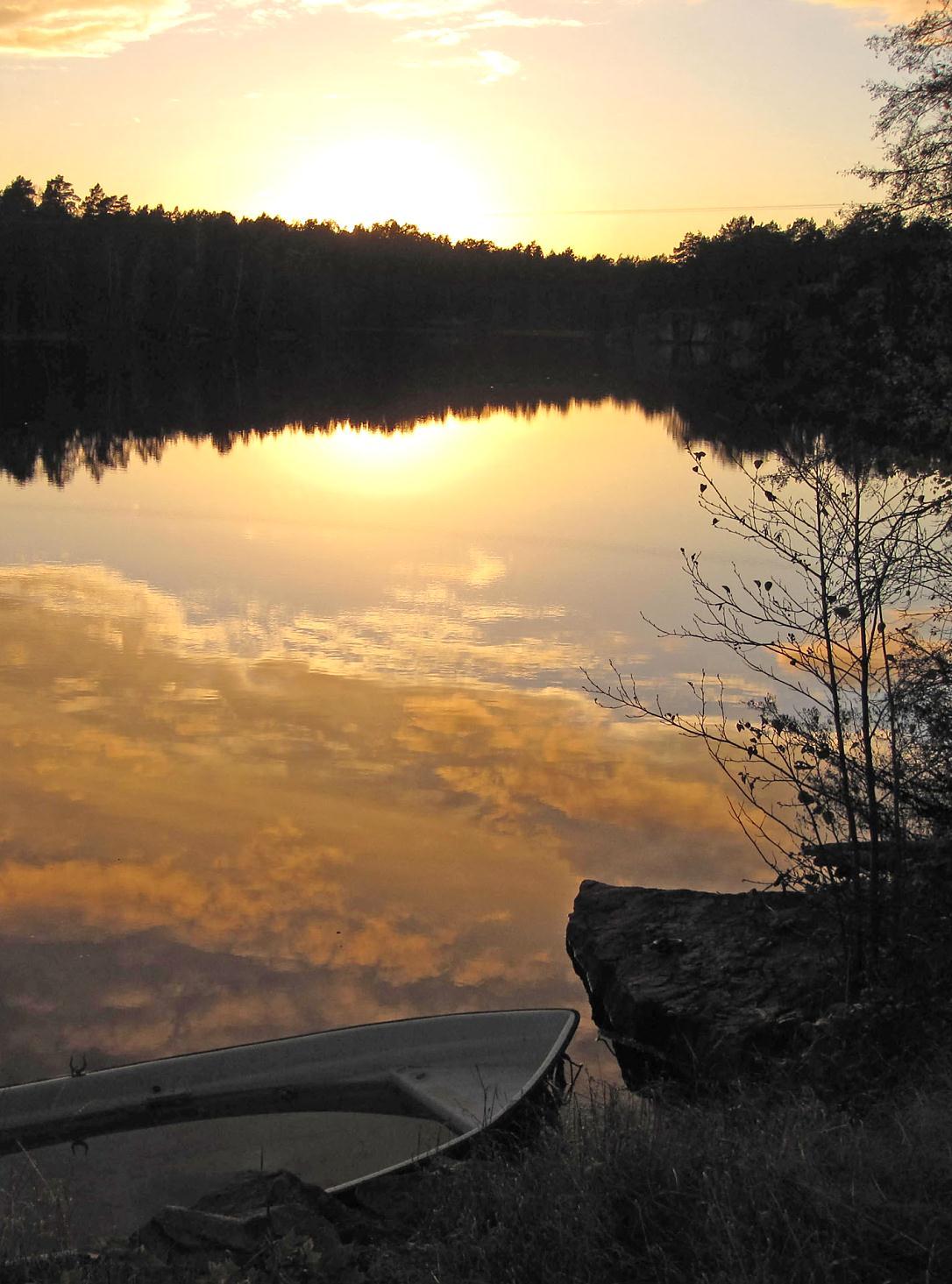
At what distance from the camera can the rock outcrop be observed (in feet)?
19.0

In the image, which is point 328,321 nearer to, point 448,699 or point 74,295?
point 74,295

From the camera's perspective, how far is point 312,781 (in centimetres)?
923

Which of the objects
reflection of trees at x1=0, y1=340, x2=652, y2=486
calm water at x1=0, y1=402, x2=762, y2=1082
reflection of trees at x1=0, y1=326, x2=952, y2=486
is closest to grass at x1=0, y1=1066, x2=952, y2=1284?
calm water at x1=0, y1=402, x2=762, y2=1082

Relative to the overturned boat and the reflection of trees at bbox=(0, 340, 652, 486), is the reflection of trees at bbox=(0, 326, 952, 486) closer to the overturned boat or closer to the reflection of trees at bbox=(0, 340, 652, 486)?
the reflection of trees at bbox=(0, 340, 652, 486)

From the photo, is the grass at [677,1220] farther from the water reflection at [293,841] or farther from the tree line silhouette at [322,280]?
the tree line silhouette at [322,280]

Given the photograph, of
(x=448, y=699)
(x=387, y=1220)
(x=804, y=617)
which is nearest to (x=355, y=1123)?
(x=387, y=1220)

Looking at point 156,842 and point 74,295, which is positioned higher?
point 74,295

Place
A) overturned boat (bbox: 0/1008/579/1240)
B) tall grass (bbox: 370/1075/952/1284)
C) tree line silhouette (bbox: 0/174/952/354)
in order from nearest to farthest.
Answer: tall grass (bbox: 370/1075/952/1284), overturned boat (bbox: 0/1008/579/1240), tree line silhouette (bbox: 0/174/952/354)

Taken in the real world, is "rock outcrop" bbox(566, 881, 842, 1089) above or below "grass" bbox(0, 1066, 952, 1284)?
below

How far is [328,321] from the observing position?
11644cm

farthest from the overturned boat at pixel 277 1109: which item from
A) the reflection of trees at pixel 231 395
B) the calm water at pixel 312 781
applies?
the reflection of trees at pixel 231 395

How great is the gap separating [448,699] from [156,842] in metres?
3.71

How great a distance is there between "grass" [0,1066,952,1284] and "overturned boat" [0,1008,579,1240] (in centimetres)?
72

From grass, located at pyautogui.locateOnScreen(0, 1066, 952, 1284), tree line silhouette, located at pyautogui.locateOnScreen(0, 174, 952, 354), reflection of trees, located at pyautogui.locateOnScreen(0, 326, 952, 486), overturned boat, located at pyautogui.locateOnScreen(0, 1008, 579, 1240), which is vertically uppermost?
tree line silhouette, located at pyautogui.locateOnScreen(0, 174, 952, 354)
